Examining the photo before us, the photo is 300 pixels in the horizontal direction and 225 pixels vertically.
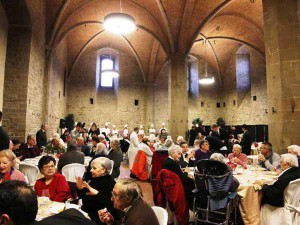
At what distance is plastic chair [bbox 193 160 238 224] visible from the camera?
331cm

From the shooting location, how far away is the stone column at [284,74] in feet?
18.6

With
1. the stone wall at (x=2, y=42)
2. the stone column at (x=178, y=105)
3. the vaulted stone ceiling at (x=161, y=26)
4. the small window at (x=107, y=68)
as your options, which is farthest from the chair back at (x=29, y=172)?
the small window at (x=107, y=68)

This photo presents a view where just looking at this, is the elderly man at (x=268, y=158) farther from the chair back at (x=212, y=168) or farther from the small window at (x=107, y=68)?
the small window at (x=107, y=68)

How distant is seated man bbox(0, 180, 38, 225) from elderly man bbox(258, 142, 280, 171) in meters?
4.40

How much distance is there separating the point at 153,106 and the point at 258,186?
48.5ft

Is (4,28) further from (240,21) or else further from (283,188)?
(240,21)

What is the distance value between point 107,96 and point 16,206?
664 inches

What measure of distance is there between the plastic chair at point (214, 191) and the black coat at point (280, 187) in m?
0.45

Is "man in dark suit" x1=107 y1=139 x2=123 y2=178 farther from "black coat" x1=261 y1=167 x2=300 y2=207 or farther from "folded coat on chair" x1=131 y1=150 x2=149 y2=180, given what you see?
"black coat" x1=261 y1=167 x2=300 y2=207

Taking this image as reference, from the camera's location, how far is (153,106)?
18047 millimetres

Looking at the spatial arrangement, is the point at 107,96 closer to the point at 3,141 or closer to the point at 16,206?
the point at 3,141

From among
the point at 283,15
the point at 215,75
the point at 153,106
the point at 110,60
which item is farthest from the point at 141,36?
the point at 283,15

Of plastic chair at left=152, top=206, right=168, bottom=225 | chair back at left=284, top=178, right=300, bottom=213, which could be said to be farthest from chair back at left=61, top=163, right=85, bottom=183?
chair back at left=284, top=178, right=300, bottom=213

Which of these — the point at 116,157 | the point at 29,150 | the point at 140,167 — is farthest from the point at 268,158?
the point at 29,150
